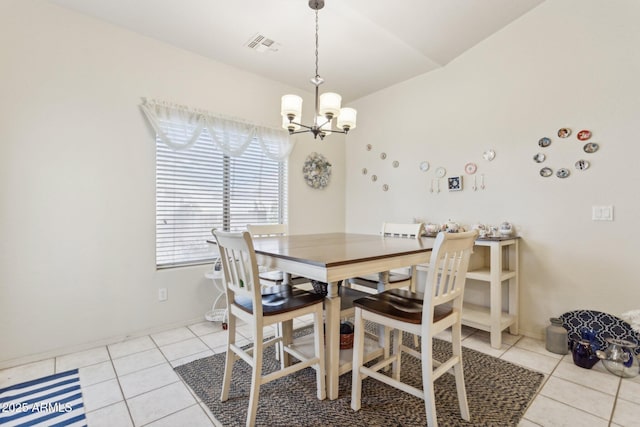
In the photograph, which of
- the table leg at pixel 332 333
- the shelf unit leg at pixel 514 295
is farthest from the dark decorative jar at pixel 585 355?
the table leg at pixel 332 333

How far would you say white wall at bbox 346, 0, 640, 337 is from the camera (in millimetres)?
2219

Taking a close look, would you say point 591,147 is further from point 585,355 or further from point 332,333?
point 332,333

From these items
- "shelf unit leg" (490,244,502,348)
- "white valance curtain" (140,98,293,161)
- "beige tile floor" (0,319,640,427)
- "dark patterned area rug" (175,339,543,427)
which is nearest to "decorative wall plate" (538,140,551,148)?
"shelf unit leg" (490,244,502,348)

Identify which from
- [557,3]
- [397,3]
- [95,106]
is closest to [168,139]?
[95,106]

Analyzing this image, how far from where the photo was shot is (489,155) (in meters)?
2.90

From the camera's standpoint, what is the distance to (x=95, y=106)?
2.45 m

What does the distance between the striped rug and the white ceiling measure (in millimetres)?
2740

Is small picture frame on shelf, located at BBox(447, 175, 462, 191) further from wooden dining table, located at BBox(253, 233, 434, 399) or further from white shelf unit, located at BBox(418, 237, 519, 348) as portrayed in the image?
wooden dining table, located at BBox(253, 233, 434, 399)

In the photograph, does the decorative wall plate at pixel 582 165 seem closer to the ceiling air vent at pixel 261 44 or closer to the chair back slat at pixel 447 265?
the chair back slat at pixel 447 265

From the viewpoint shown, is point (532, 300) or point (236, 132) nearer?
point (532, 300)

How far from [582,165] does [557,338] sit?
138 centimetres

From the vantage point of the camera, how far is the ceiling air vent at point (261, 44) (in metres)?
2.76

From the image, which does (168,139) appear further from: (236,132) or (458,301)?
(458,301)

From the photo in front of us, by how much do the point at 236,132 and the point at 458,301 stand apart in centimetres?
266
